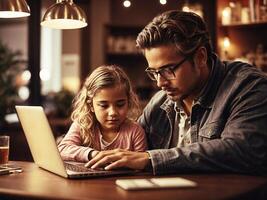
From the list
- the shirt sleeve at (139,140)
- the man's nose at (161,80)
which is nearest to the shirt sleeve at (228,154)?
the man's nose at (161,80)

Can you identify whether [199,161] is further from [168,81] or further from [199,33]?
[199,33]

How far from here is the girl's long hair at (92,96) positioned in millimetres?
2068

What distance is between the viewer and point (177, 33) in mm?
1849

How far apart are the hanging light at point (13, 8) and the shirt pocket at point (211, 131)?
0.87 metres

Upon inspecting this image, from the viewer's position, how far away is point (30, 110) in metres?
1.70

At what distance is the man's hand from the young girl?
35 centimetres

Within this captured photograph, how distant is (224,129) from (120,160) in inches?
15.7

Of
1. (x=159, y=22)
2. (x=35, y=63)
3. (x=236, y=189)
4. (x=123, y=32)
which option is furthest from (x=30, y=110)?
(x=123, y=32)

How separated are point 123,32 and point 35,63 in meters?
2.14

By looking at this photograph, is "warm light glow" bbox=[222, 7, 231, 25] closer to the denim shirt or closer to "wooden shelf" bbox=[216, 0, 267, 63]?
"wooden shelf" bbox=[216, 0, 267, 63]

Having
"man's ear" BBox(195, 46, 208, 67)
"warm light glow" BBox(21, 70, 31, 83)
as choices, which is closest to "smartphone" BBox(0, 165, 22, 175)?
"man's ear" BBox(195, 46, 208, 67)

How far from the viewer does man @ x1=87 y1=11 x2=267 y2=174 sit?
1.64 metres

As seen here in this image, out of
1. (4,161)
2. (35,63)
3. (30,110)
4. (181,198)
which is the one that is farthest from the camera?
(35,63)

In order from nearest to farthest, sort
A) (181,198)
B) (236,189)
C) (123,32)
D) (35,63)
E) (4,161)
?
(181,198) < (236,189) < (4,161) < (35,63) < (123,32)
